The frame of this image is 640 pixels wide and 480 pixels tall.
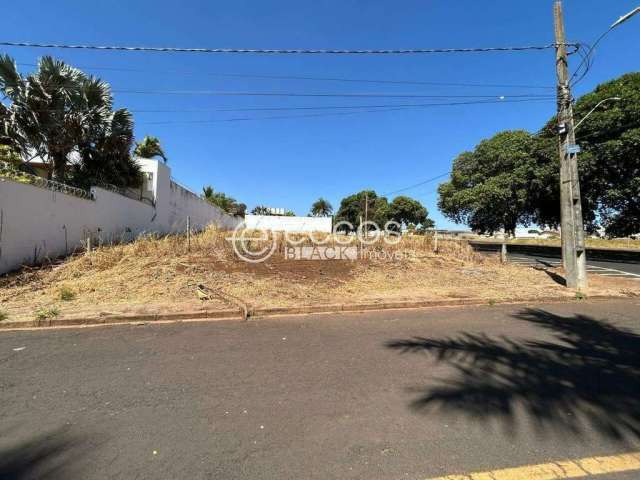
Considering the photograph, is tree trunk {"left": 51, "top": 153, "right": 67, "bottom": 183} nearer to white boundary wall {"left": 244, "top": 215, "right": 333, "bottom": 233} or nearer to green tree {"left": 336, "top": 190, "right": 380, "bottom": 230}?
white boundary wall {"left": 244, "top": 215, "right": 333, "bottom": 233}

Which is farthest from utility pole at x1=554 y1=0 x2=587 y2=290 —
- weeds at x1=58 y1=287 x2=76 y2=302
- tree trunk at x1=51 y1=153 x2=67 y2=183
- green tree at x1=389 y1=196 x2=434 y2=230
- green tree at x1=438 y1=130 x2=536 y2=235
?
green tree at x1=389 y1=196 x2=434 y2=230

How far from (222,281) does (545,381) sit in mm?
6893

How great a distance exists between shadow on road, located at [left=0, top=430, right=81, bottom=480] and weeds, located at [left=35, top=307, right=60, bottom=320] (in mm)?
3880

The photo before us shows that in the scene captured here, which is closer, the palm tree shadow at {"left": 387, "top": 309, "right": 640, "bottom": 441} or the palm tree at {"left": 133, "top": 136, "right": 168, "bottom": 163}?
the palm tree shadow at {"left": 387, "top": 309, "right": 640, "bottom": 441}

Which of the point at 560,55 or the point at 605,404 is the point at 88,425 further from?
the point at 560,55

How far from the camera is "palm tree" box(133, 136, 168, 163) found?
768 inches

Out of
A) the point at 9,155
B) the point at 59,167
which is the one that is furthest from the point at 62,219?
the point at 59,167

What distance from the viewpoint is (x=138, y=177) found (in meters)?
15.2

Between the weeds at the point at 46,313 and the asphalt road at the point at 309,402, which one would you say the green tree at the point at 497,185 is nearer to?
the asphalt road at the point at 309,402

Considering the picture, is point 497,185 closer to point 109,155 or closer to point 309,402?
point 109,155

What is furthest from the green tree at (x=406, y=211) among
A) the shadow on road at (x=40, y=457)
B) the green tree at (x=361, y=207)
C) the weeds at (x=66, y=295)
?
the shadow on road at (x=40, y=457)

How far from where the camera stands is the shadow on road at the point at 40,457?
2.14 meters

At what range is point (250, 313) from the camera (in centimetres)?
634

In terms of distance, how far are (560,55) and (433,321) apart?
8599mm
